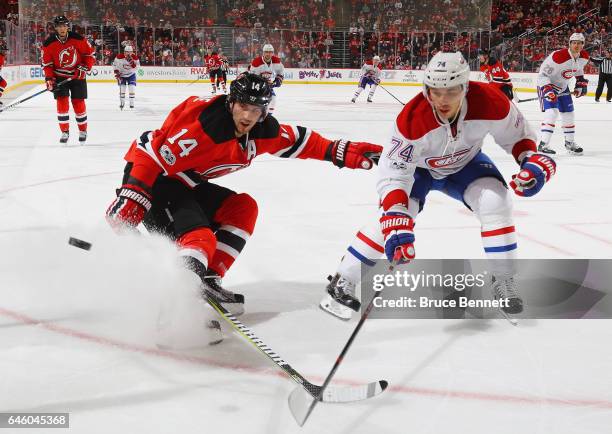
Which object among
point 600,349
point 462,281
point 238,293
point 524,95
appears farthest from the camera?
point 524,95

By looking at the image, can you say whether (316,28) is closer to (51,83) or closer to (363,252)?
(51,83)

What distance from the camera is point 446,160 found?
2.51 metres

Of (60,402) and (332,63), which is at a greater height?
(332,63)

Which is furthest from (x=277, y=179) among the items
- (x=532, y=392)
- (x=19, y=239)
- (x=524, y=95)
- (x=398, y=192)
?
(x=524, y=95)

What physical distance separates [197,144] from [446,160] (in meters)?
0.85

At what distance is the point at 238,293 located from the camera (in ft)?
9.46

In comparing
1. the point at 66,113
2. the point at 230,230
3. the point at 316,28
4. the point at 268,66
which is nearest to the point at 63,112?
the point at 66,113

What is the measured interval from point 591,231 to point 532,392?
226 centimetres

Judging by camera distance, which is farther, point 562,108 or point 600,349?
point 562,108

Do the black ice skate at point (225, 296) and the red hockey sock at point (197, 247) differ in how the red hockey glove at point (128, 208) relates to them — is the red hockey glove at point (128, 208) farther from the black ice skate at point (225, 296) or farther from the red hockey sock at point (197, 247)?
the black ice skate at point (225, 296)

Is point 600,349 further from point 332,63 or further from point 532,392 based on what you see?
point 332,63

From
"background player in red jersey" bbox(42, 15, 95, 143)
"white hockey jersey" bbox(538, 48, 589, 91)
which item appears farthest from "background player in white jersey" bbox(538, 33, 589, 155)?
"background player in red jersey" bbox(42, 15, 95, 143)

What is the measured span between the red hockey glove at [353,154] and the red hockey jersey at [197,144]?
0.76 feet

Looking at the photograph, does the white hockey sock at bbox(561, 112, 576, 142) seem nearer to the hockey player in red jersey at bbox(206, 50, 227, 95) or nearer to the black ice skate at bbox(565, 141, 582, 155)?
the black ice skate at bbox(565, 141, 582, 155)
